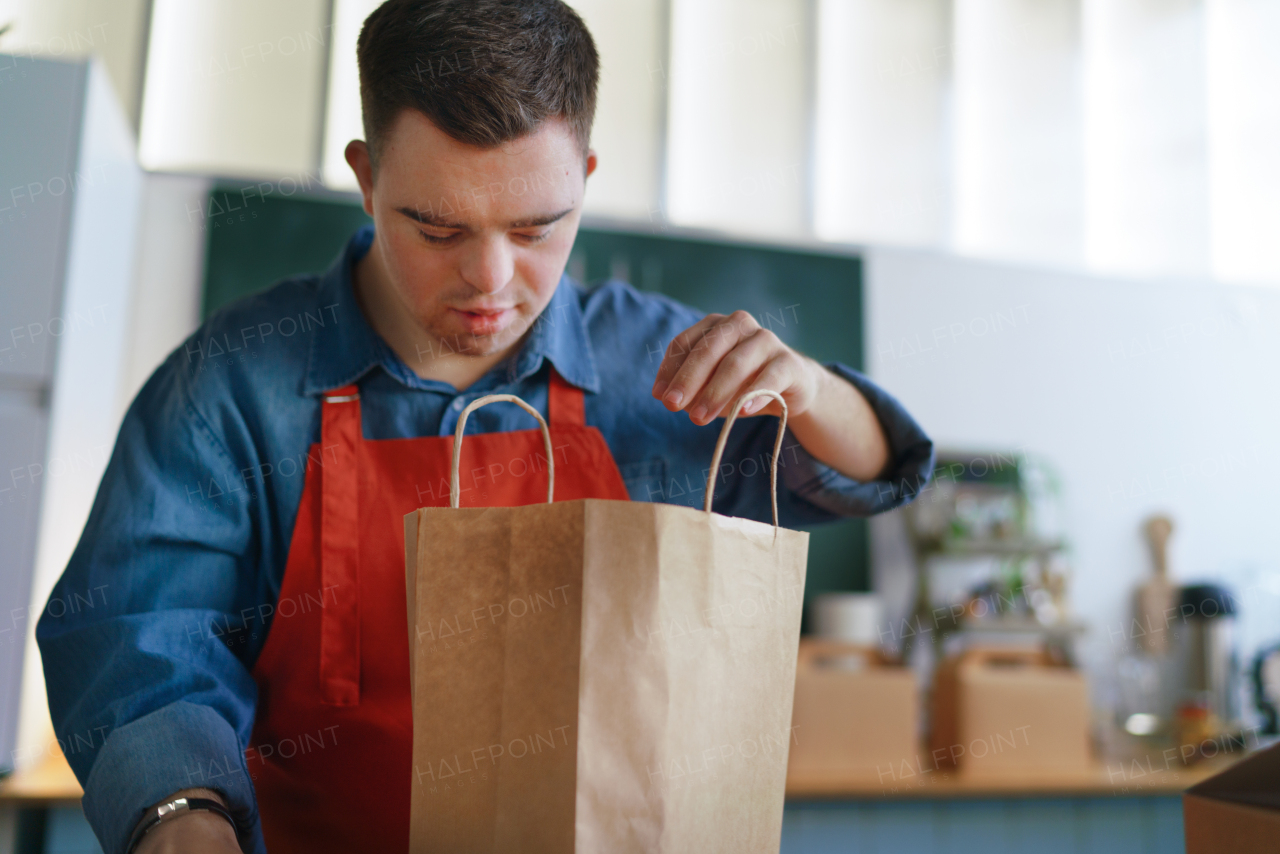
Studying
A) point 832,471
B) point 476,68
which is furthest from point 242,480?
point 832,471

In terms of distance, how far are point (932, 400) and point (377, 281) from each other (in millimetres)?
2206

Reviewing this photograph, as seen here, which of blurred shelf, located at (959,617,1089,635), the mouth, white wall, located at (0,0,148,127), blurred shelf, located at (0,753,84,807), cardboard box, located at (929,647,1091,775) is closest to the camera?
the mouth

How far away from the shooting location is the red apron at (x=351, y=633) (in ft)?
2.67

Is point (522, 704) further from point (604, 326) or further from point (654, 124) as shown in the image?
point (654, 124)

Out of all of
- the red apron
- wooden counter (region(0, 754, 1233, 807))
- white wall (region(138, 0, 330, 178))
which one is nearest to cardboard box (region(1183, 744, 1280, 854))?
the red apron

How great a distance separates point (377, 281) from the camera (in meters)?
0.95

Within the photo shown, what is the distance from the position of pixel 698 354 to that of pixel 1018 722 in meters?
1.81

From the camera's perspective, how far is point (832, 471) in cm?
91

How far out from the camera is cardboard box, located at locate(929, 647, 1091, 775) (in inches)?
84.4

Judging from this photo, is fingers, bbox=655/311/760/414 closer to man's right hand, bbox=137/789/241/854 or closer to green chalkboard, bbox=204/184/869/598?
man's right hand, bbox=137/789/241/854

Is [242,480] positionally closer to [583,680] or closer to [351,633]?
[351,633]

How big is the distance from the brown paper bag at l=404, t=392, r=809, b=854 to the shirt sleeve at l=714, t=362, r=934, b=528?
0.32 metres

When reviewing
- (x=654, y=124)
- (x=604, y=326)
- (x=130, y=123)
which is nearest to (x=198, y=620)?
(x=604, y=326)

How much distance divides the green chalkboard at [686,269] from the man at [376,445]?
1.56 m
